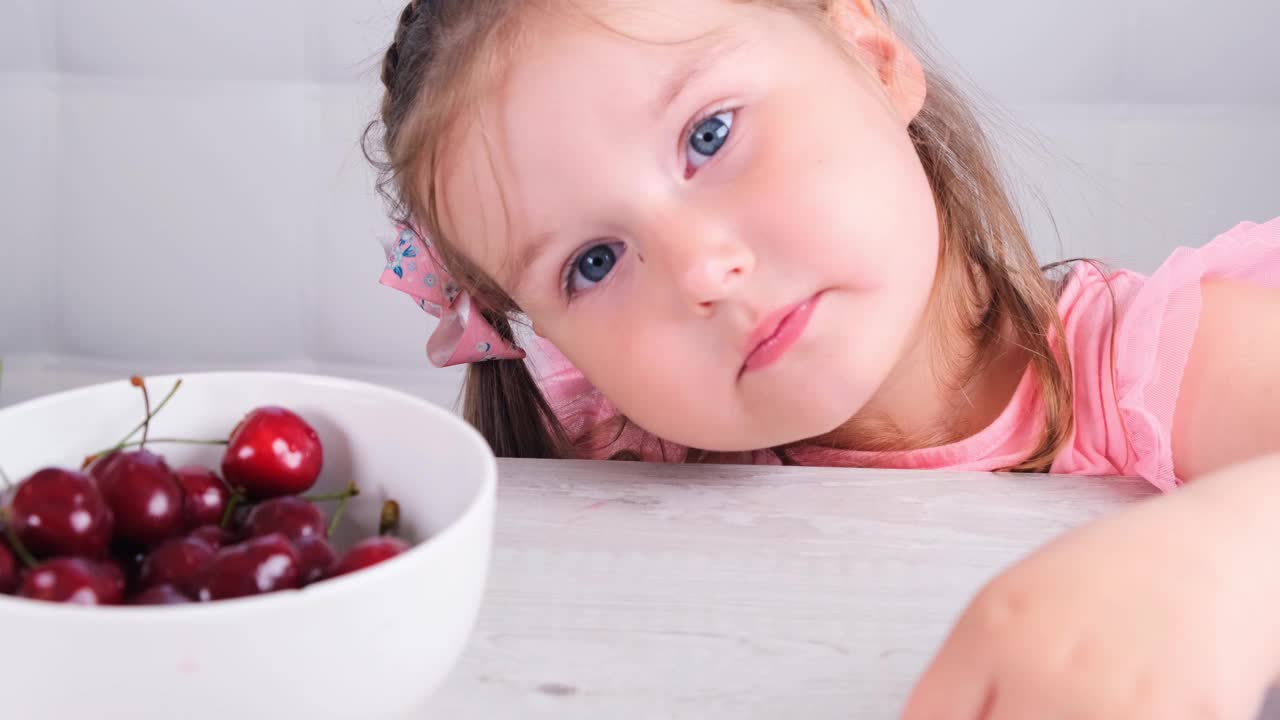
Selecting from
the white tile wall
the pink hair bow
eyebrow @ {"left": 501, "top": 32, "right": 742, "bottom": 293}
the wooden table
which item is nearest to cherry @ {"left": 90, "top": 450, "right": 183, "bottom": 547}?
the wooden table

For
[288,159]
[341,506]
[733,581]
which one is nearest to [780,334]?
[733,581]

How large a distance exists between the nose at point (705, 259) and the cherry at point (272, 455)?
0.29 meters

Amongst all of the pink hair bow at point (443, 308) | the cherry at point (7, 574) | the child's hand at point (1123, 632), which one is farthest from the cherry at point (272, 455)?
the pink hair bow at point (443, 308)

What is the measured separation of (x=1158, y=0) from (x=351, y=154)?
1159 mm

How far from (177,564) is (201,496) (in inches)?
2.8

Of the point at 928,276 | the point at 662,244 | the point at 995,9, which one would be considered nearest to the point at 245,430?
Answer: the point at 662,244

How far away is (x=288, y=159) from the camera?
1.73 m

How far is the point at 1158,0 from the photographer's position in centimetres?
158

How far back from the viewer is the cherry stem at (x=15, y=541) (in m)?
0.39

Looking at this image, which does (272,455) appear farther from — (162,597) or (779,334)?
(779,334)

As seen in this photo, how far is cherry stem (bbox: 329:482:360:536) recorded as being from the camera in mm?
474

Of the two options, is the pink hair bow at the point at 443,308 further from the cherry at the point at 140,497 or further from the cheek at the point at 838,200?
the cherry at the point at 140,497

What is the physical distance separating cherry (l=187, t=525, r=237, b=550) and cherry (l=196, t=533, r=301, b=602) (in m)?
0.04

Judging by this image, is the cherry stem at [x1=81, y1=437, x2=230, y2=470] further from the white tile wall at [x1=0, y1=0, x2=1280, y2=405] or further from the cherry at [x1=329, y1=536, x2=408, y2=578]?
the white tile wall at [x1=0, y1=0, x2=1280, y2=405]
